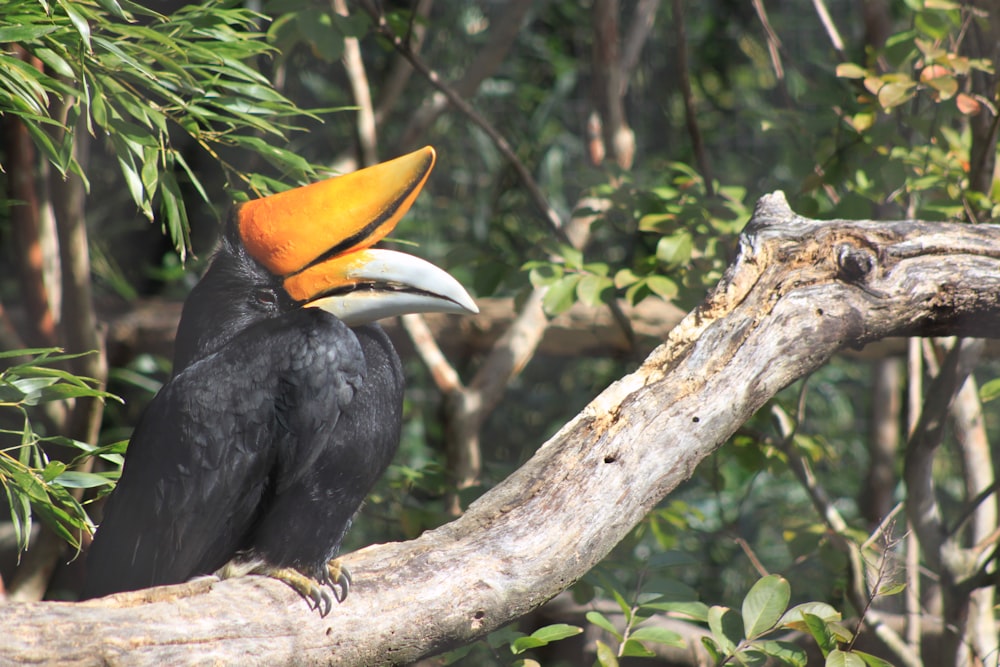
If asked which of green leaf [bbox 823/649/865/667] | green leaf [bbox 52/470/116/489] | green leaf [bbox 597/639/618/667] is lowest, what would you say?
green leaf [bbox 597/639/618/667]

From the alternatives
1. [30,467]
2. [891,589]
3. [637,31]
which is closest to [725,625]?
[891,589]

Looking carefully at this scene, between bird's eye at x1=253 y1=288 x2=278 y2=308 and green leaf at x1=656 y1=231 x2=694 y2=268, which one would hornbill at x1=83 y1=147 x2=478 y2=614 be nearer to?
bird's eye at x1=253 y1=288 x2=278 y2=308

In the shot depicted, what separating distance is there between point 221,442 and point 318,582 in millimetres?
188

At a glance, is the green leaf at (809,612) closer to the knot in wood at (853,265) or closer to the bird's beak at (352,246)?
the knot in wood at (853,265)

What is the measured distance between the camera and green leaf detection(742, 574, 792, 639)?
3.12ft

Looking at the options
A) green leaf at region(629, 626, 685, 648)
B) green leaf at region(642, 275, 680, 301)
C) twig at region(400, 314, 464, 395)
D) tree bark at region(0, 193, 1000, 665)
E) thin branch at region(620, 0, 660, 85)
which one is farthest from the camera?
thin branch at region(620, 0, 660, 85)

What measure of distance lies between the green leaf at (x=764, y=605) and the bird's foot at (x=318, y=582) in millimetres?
393

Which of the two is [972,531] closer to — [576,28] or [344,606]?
[344,606]

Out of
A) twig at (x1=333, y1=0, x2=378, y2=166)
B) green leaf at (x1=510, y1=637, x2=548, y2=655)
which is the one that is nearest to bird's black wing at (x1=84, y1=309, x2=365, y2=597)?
green leaf at (x1=510, y1=637, x2=548, y2=655)

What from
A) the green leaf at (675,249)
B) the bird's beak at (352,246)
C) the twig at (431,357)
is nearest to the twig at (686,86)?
the green leaf at (675,249)

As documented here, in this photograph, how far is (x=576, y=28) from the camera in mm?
2992

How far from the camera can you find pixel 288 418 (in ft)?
3.46

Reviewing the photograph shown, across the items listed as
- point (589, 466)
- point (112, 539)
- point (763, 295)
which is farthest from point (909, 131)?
point (112, 539)

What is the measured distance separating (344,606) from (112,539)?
0.36 m
